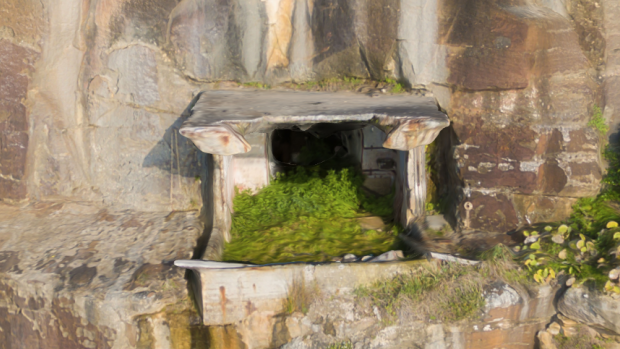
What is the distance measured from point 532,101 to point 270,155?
4.14m

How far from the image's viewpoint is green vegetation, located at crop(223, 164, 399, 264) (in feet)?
17.9

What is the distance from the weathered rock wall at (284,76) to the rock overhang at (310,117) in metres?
0.71

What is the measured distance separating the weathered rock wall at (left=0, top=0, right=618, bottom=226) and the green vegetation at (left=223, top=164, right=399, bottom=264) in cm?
92

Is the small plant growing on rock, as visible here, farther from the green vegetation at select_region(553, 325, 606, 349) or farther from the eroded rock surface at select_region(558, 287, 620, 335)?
the green vegetation at select_region(553, 325, 606, 349)

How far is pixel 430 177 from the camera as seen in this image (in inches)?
240

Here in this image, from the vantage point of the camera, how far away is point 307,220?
6.32 meters

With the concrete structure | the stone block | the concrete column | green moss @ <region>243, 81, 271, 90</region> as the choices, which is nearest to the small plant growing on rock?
the stone block

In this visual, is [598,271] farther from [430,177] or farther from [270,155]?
[270,155]

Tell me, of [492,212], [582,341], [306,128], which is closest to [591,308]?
[582,341]

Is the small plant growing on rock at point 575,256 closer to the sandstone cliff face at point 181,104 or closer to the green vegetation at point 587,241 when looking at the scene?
the green vegetation at point 587,241

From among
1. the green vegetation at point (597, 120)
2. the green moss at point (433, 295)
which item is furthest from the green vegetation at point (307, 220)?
the green vegetation at point (597, 120)

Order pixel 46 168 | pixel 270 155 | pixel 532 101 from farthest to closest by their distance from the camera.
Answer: pixel 270 155 → pixel 46 168 → pixel 532 101

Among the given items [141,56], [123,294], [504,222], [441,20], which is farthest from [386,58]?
[123,294]

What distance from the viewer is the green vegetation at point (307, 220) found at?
17.9 feet
